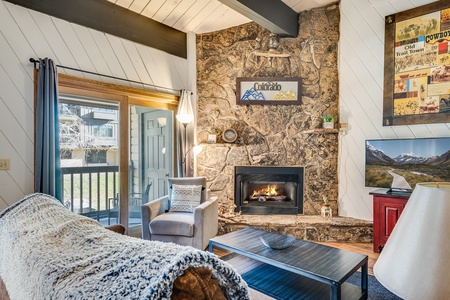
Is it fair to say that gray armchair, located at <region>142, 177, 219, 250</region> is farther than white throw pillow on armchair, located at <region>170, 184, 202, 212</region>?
No

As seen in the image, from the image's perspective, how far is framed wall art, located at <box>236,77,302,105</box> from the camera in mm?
4195

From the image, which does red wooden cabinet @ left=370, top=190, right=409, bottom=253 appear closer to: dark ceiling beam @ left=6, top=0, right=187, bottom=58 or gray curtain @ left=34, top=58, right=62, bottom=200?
dark ceiling beam @ left=6, top=0, right=187, bottom=58

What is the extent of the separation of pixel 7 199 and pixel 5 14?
1.84 metres

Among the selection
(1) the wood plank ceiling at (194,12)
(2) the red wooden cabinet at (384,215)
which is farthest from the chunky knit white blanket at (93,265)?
(1) the wood plank ceiling at (194,12)

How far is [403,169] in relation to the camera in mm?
3367

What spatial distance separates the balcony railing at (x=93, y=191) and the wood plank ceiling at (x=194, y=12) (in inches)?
86.8

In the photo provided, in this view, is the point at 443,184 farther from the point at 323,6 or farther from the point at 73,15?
the point at 323,6

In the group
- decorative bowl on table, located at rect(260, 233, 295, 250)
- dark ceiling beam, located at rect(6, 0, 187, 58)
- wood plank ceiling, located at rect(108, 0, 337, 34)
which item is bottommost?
decorative bowl on table, located at rect(260, 233, 295, 250)

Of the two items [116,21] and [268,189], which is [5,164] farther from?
[268,189]

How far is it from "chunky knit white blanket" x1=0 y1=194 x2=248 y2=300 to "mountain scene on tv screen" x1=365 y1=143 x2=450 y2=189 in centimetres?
337

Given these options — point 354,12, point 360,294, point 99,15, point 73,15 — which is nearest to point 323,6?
point 354,12

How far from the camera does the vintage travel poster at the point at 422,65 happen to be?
10.6 feet

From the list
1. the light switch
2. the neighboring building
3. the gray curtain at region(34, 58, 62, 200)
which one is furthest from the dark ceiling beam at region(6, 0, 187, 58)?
the light switch

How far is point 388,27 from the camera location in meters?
3.62
